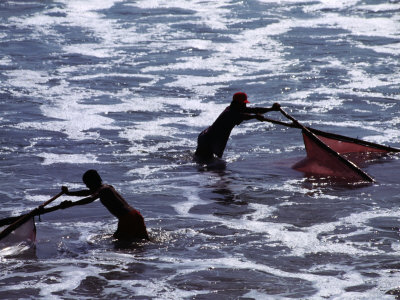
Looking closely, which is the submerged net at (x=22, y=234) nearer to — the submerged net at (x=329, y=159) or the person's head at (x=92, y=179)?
the person's head at (x=92, y=179)

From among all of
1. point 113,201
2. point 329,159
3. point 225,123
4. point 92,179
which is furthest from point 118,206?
point 329,159

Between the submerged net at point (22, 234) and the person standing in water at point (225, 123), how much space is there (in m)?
4.20

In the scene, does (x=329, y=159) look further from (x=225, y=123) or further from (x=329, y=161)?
(x=225, y=123)

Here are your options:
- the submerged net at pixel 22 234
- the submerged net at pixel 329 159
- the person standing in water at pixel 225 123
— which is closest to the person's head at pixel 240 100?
the person standing in water at pixel 225 123

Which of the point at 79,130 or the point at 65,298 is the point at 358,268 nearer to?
the point at 65,298

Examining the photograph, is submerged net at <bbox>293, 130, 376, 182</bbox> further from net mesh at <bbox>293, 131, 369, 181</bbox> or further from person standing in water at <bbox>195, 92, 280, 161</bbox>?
person standing in water at <bbox>195, 92, 280, 161</bbox>

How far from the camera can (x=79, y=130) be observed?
14109 mm

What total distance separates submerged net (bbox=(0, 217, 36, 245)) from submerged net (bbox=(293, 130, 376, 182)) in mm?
4690

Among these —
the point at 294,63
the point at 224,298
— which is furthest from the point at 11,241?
the point at 294,63

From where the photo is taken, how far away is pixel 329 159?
10.9 m

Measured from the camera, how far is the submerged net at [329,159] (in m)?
10.6

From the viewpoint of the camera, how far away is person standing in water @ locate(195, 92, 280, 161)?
11.2 m

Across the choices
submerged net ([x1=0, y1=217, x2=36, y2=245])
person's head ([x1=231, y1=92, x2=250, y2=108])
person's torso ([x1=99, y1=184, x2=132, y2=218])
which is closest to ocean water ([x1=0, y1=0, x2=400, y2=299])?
submerged net ([x1=0, y1=217, x2=36, y2=245])

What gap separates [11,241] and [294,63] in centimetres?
1278
